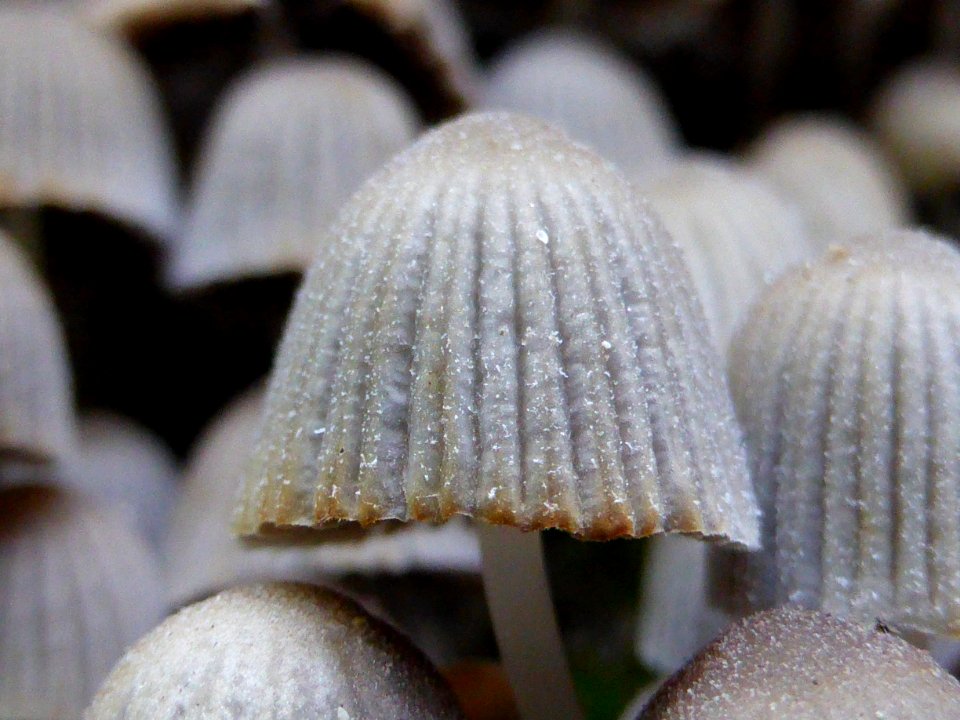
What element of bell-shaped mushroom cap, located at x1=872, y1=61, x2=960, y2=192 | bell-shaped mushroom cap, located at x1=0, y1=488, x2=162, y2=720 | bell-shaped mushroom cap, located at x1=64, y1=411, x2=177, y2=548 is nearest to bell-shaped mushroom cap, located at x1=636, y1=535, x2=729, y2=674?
bell-shaped mushroom cap, located at x1=0, y1=488, x2=162, y2=720

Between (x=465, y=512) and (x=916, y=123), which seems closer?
(x=465, y=512)

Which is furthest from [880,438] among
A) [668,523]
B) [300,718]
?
[300,718]

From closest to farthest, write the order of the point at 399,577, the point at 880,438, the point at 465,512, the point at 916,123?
1. the point at 465,512
2. the point at 880,438
3. the point at 399,577
4. the point at 916,123

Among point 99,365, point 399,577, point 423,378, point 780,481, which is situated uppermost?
point 423,378

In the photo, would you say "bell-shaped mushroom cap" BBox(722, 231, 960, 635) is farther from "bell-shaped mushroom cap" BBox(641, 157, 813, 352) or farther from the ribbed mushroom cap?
"bell-shaped mushroom cap" BBox(641, 157, 813, 352)

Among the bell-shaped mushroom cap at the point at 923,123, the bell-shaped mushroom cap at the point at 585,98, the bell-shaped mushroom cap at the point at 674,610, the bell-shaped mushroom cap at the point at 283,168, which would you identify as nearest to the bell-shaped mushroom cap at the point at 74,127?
the bell-shaped mushroom cap at the point at 283,168

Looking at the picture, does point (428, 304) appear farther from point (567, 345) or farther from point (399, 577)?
point (399, 577)

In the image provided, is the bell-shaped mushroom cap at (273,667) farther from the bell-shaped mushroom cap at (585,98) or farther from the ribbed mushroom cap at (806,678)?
the bell-shaped mushroom cap at (585,98)

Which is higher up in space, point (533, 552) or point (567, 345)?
point (567, 345)
